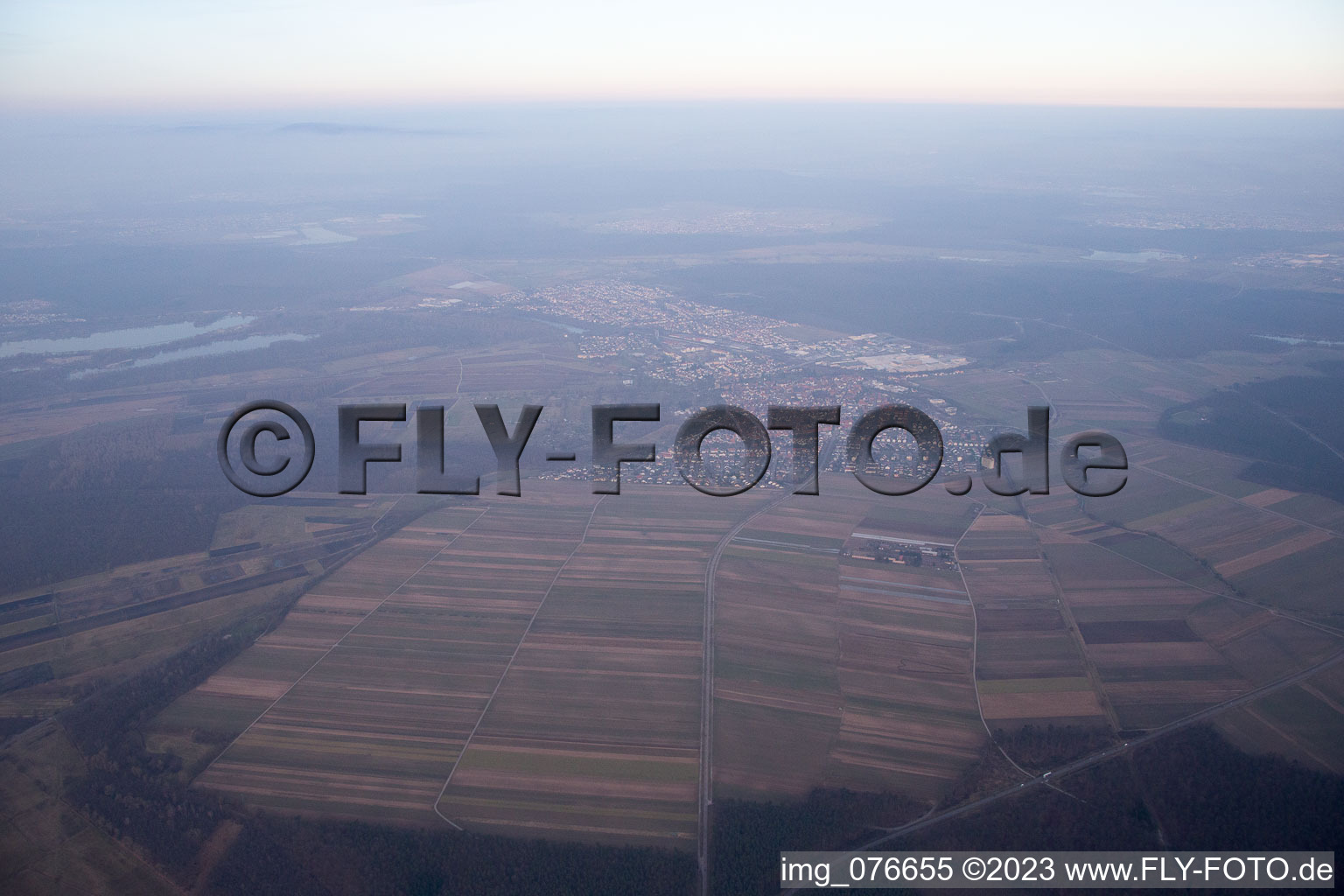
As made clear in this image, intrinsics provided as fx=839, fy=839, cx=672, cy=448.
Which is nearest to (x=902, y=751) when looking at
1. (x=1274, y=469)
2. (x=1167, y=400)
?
(x=1274, y=469)

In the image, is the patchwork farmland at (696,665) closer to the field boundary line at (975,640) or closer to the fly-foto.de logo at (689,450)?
the field boundary line at (975,640)

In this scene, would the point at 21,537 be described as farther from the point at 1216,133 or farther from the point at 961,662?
the point at 1216,133

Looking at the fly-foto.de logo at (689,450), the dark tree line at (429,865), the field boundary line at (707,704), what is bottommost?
the dark tree line at (429,865)

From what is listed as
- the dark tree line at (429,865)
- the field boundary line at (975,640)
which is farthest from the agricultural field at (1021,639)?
the dark tree line at (429,865)
